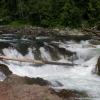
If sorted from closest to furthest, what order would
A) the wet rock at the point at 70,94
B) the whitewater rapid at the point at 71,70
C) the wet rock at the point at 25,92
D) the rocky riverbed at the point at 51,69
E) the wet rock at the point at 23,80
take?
the wet rock at the point at 25,92, the wet rock at the point at 70,94, the rocky riverbed at the point at 51,69, the wet rock at the point at 23,80, the whitewater rapid at the point at 71,70

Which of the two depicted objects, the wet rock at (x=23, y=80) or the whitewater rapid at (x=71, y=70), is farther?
the whitewater rapid at (x=71, y=70)

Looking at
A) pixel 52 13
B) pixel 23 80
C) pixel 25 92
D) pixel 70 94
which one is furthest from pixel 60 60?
pixel 52 13

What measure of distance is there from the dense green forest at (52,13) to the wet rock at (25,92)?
24.6 m

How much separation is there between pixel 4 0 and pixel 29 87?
3393cm

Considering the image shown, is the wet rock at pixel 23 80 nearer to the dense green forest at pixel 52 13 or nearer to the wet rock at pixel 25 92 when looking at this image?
the wet rock at pixel 25 92

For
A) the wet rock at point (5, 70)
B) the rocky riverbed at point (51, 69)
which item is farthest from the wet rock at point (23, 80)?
the wet rock at point (5, 70)

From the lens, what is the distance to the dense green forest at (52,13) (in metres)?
39.8

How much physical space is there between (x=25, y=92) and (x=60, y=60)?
8148 millimetres

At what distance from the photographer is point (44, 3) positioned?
43.0 metres

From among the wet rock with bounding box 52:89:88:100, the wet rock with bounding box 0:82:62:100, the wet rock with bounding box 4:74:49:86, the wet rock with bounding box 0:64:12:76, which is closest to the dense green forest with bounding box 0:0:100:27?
the wet rock with bounding box 0:64:12:76

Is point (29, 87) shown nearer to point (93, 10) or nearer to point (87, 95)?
point (87, 95)

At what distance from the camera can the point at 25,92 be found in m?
14.1

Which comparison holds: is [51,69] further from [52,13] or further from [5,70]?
[52,13]

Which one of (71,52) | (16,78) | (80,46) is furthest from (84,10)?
(16,78)
